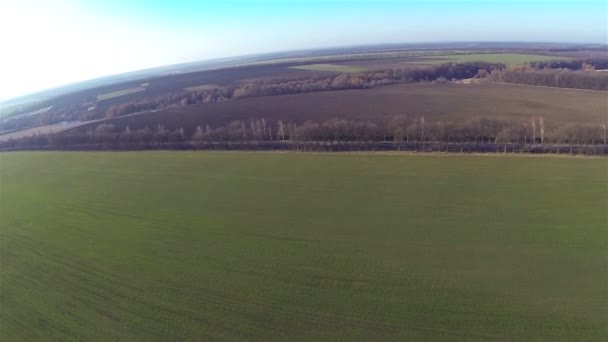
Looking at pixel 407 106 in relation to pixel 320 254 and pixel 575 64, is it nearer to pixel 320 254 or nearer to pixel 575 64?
pixel 320 254

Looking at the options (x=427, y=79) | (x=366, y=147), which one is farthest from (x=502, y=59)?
(x=366, y=147)

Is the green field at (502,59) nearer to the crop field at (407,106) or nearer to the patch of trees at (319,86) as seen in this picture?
the patch of trees at (319,86)

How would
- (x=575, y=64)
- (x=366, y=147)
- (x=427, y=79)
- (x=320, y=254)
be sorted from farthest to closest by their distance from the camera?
1. (x=575, y=64)
2. (x=427, y=79)
3. (x=366, y=147)
4. (x=320, y=254)

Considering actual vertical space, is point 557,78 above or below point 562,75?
below

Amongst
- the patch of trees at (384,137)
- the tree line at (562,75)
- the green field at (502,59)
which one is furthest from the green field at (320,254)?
the green field at (502,59)

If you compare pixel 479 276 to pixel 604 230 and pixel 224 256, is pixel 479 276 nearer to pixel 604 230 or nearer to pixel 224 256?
pixel 604 230

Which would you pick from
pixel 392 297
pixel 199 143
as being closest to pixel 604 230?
pixel 392 297
